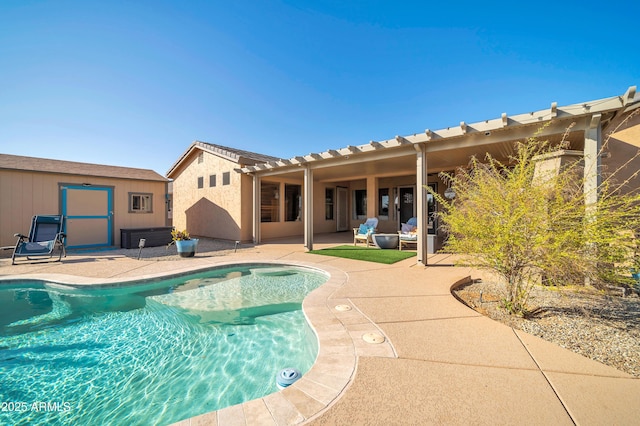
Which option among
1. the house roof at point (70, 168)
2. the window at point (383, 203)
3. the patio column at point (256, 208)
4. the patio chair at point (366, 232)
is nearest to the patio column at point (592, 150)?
the patio chair at point (366, 232)

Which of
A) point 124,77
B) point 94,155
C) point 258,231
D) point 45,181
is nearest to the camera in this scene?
point 124,77

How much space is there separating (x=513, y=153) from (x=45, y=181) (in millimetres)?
16238

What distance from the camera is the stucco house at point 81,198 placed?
931 cm

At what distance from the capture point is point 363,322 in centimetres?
342

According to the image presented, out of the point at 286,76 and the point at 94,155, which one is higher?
the point at 286,76

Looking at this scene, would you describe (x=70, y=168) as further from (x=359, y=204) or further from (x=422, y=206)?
(x=359, y=204)

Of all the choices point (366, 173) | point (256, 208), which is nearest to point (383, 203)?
point (366, 173)

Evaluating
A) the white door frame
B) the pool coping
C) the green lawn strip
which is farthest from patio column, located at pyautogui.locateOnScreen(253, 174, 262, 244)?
the pool coping

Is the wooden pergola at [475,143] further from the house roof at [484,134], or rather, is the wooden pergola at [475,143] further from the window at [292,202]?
the window at [292,202]

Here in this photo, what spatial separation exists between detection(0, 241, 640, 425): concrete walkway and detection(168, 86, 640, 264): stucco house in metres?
3.18

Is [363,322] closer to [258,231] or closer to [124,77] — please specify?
[258,231]

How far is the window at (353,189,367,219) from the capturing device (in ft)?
51.3

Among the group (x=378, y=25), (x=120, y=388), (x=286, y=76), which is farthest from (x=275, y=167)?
(x=120, y=388)

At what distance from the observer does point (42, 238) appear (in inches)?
345
